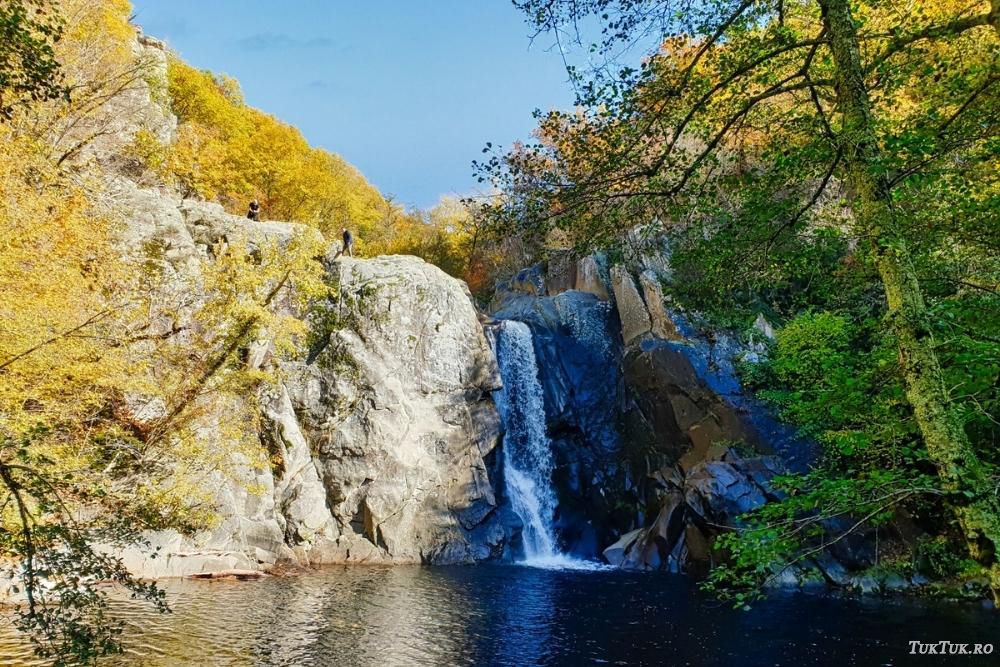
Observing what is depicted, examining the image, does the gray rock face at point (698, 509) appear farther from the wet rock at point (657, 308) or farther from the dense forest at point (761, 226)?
the wet rock at point (657, 308)

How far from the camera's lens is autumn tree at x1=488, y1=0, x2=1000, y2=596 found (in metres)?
4.54

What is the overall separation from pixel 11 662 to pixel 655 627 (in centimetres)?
1142

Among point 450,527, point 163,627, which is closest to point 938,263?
point 163,627

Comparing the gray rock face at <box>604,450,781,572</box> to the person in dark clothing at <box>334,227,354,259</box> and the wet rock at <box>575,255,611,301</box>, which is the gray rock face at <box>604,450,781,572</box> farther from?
the person in dark clothing at <box>334,227,354,259</box>

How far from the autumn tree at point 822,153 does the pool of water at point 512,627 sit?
293 inches

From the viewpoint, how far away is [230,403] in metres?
19.6

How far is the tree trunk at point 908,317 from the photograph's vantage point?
13.7 feet

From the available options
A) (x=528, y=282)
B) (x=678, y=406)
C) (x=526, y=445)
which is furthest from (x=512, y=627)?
(x=528, y=282)

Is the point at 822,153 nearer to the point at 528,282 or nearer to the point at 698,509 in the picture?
the point at 698,509

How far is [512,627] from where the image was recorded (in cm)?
1246

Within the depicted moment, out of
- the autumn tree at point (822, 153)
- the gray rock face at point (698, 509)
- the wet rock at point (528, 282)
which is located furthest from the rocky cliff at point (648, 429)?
the autumn tree at point (822, 153)

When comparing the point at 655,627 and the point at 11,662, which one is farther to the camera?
the point at 655,627

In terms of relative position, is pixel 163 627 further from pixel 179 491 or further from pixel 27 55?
pixel 27 55

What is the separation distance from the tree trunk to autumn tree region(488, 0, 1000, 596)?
1 centimetres
